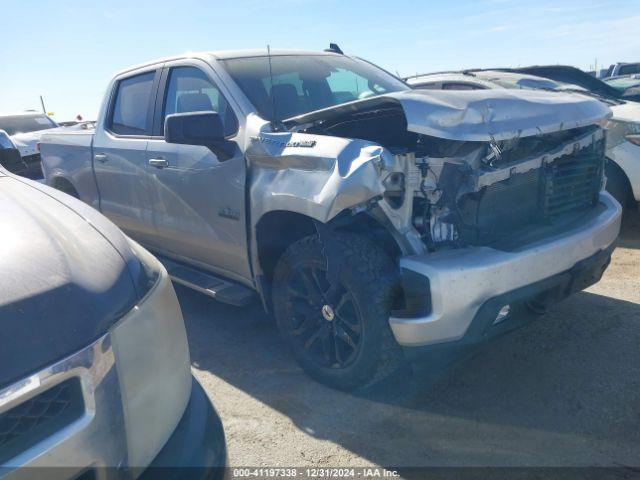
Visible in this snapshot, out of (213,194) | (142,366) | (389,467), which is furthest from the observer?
(213,194)

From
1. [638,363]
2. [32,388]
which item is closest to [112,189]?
[32,388]

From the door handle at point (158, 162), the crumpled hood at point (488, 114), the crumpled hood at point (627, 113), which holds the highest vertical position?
the crumpled hood at point (488, 114)

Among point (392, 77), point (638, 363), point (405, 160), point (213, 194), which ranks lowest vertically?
point (638, 363)

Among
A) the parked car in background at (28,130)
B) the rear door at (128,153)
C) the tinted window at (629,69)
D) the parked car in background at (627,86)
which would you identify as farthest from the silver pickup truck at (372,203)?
the tinted window at (629,69)

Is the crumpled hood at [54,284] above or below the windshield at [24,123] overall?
above

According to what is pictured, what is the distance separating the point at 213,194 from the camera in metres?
3.56

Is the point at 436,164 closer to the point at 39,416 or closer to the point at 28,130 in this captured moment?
the point at 39,416

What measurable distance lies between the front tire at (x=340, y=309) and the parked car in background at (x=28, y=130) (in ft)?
29.2

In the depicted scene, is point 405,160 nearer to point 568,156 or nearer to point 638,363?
point 568,156

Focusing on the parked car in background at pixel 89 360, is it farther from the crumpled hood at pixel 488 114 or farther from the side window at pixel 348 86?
the side window at pixel 348 86

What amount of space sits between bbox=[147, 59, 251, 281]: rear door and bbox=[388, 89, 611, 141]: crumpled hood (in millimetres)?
1158

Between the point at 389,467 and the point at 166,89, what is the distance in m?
3.10

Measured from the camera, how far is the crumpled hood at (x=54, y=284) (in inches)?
51.5

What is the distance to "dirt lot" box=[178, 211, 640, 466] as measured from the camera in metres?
2.59
